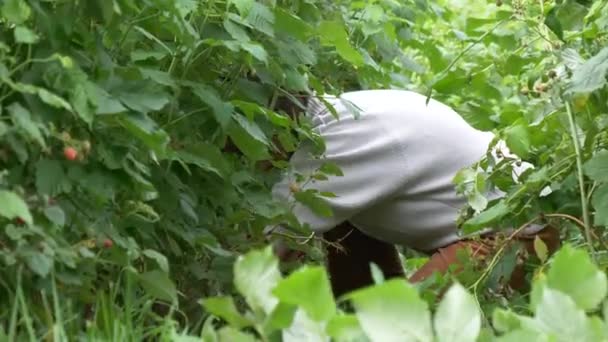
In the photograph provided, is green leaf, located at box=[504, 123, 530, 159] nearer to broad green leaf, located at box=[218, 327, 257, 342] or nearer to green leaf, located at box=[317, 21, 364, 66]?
green leaf, located at box=[317, 21, 364, 66]

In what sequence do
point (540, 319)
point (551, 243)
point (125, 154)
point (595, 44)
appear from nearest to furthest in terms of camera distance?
point (540, 319) → point (125, 154) → point (595, 44) → point (551, 243)

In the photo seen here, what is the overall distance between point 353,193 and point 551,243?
49 cm

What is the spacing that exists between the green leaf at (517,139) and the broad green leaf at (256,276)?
1.20 metres

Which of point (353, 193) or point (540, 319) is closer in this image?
point (540, 319)

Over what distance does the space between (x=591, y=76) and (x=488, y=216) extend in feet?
1.74

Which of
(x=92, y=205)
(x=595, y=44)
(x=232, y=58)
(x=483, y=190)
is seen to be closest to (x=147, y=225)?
(x=92, y=205)

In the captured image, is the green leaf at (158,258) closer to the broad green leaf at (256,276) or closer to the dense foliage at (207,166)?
the dense foliage at (207,166)

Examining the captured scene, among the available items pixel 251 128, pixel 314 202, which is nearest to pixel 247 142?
pixel 251 128

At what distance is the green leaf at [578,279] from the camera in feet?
4.90

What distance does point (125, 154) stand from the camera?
6.68 ft

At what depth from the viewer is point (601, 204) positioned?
2428 millimetres

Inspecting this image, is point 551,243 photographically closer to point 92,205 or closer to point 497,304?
point 497,304

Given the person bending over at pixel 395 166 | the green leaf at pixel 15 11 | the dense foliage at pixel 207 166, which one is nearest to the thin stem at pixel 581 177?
the dense foliage at pixel 207 166

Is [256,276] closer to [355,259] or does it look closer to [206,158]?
[206,158]
